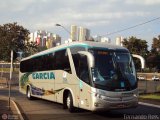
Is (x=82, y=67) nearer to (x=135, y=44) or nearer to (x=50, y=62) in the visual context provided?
(x=50, y=62)

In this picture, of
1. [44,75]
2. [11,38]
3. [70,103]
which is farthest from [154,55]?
[70,103]

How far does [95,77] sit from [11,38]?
94.3 m

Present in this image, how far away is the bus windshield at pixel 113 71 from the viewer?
16688 mm

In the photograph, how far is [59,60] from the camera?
2114cm

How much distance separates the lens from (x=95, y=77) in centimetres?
1677

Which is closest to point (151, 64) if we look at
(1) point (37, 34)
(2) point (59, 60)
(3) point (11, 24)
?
(3) point (11, 24)

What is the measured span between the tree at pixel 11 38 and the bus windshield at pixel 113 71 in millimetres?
90918

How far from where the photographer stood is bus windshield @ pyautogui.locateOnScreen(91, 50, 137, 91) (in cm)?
1669

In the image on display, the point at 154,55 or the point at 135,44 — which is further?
the point at 154,55

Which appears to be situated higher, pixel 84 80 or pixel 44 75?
pixel 44 75

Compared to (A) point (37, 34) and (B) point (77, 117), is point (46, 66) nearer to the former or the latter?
(B) point (77, 117)

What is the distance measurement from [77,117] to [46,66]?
279 inches

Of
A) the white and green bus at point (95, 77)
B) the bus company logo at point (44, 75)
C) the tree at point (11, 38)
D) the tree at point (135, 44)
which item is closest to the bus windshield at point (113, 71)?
the white and green bus at point (95, 77)

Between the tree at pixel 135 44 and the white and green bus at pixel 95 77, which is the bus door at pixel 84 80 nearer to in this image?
the white and green bus at pixel 95 77
